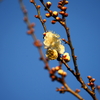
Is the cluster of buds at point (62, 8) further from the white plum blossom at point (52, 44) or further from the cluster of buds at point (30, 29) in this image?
the cluster of buds at point (30, 29)

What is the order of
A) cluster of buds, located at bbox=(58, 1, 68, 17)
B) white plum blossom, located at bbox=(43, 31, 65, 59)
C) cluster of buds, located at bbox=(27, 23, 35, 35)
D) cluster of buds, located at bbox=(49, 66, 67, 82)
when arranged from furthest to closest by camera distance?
1. white plum blossom, located at bbox=(43, 31, 65, 59)
2. cluster of buds, located at bbox=(58, 1, 68, 17)
3. cluster of buds, located at bbox=(49, 66, 67, 82)
4. cluster of buds, located at bbox=(27, 23, 35, 35)

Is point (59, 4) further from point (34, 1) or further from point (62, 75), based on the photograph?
point (62, 75)

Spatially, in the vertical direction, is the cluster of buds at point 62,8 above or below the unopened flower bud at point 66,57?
above

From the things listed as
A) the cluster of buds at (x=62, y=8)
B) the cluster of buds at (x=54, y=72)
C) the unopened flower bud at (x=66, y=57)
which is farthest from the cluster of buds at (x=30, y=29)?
the unopened flower bud at (x=66, y=57)

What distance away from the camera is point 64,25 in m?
1.51

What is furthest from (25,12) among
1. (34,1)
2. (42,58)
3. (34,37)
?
(34,1)

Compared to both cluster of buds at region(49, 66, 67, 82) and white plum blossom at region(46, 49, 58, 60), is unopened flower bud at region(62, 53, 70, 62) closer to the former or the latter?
white plum blossom at region(46, 49, 58, 60)

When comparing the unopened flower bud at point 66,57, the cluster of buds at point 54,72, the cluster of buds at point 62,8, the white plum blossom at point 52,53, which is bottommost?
the cluster of buds at point 54,72

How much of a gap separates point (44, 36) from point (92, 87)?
1042mm

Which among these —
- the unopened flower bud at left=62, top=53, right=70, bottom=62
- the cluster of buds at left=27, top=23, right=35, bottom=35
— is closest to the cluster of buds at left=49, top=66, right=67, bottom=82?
the cluster of buds at left=27, top=23, right=35, bottom=35

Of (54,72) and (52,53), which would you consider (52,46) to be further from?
(54,72)

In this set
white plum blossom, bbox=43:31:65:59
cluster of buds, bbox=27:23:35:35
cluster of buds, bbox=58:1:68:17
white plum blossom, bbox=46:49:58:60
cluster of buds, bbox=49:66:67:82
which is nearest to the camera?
cluster of buds, bbox=27:23:35:35

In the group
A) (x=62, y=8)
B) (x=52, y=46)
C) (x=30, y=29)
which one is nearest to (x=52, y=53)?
(x=52, y=46)

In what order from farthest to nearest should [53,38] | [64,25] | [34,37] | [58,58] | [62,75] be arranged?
1. [53,38]
2. [58,58]
3. [64,25]
4. [62,75]
5. [34,37]
